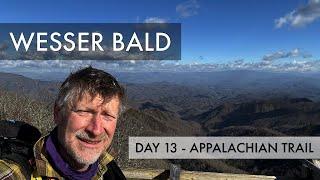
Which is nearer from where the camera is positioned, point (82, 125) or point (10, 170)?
point (10, 170)

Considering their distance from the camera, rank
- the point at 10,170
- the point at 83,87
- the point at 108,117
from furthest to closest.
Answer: the point at 108,117 < the point at 83,87 < the point at 10,170

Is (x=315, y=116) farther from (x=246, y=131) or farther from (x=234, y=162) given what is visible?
(x=234, y=162)

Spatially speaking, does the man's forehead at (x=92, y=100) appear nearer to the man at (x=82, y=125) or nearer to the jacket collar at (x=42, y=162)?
the man at (x=82, y=125)

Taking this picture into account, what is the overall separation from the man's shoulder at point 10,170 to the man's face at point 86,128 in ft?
0.95

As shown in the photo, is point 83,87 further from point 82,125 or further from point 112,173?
point 112,173

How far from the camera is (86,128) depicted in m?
1.91

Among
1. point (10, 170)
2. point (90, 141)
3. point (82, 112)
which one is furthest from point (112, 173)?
point (10, 170)

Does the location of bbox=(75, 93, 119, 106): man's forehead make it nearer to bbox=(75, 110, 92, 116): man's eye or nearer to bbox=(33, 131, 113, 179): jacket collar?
bbox=(75, 110, 92, 116): man's eye

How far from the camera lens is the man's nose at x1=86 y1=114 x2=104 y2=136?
6.27 ft

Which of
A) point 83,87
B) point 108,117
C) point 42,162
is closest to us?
point 42,162

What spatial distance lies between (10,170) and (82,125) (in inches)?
16.4

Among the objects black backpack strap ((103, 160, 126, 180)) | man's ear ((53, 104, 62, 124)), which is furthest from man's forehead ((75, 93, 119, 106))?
black backpack strap ((103, 160, 126, 180))

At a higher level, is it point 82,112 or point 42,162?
point 82,112

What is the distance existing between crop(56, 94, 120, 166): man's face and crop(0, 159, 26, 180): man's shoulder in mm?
288
